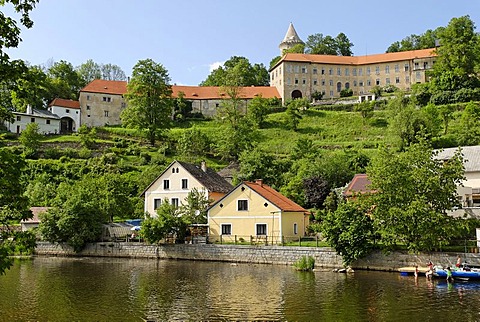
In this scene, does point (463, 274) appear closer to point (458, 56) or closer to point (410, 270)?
point (410, 270)

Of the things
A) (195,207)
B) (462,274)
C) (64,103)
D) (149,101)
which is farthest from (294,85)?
(462,274)

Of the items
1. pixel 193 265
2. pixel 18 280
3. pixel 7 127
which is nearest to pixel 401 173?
pixel 193 265

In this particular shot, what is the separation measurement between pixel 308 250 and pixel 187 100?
71.3 meters

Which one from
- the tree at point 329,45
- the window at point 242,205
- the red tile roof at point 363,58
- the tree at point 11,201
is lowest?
the tree at point 11,201

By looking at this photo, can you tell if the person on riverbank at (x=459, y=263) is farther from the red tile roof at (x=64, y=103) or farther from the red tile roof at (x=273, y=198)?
the red tile roof at (x=64, y=103)

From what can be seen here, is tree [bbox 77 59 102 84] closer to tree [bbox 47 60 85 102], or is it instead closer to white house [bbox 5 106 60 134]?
tree [bbox 47 60 85 102]

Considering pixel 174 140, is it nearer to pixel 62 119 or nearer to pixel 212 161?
pixel 212 161

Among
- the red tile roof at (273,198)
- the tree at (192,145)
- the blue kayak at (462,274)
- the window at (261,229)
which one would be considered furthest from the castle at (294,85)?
the blue kayak at (462,274)

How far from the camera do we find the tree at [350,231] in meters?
30.3

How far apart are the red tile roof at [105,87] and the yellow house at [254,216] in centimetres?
6339

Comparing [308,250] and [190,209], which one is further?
[190,209]

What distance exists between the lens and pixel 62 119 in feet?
303

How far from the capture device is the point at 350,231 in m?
30.2

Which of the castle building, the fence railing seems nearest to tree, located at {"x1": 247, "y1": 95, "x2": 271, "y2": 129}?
the castle building
